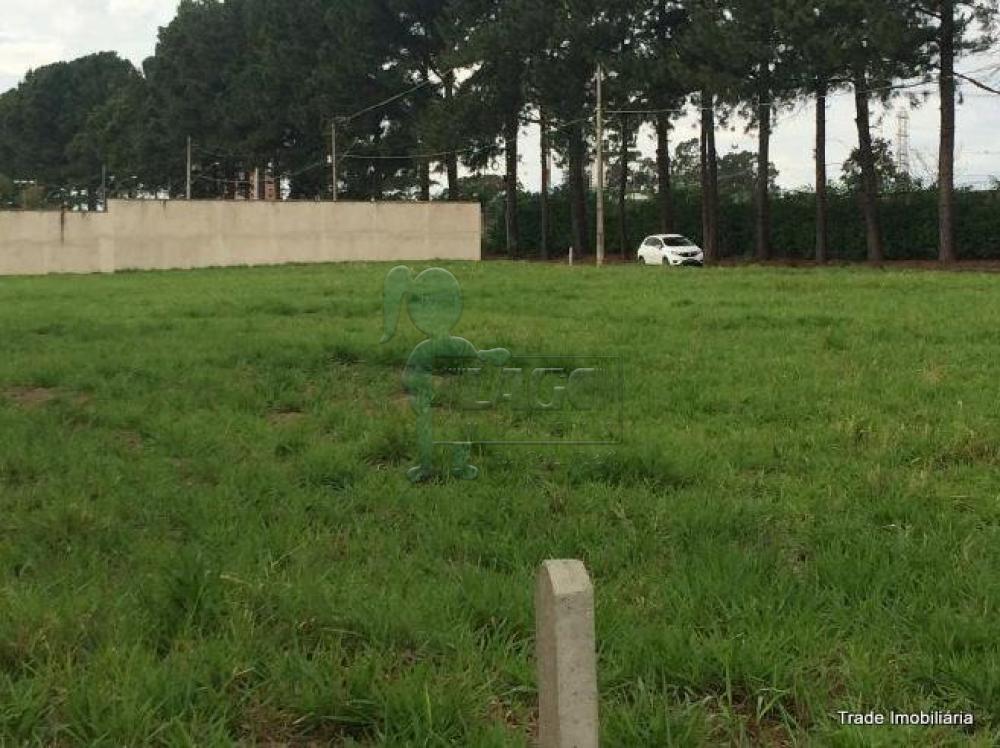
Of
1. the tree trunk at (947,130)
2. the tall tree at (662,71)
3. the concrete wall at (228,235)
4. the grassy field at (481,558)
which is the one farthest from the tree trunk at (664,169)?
the grassy field at (481,558)

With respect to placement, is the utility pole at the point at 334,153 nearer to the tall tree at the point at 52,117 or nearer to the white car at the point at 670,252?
the white car at the point at 670,252

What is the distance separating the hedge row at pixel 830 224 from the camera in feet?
114

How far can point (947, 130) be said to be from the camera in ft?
99.9

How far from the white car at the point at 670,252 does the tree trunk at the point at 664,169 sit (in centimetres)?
570

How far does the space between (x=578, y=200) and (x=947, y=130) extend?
65.4 feet

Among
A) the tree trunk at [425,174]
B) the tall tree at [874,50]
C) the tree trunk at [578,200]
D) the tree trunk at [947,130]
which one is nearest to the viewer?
the tall tree at [874,50]

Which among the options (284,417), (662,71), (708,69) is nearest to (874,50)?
(708,69)

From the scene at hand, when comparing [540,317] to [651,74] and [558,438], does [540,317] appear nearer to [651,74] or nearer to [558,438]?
[558,438]

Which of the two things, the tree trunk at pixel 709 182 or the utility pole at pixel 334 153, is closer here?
the tree trunk at pixel 709 182

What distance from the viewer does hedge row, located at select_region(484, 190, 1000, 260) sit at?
34.7m

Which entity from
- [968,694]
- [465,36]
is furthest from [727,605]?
[465,36]

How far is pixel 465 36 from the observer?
44.6 meters

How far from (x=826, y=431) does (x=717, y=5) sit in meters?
34.4

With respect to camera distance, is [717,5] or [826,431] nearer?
[826,431]
